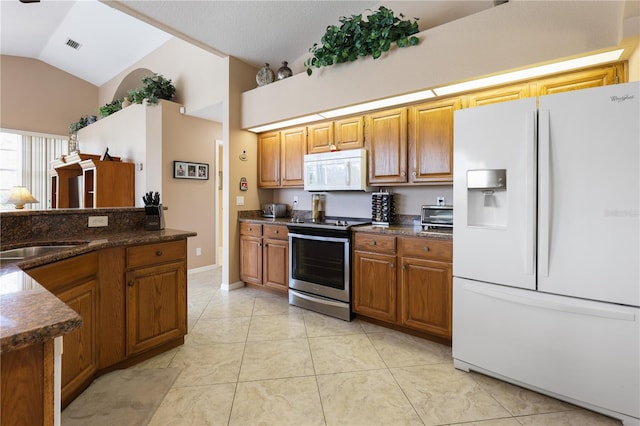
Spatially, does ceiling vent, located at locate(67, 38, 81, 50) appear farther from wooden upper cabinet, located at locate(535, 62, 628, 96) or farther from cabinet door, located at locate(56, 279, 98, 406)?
wooden upper cabinet, located at locate(535, 62, 628, 96)

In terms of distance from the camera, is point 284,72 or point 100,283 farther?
point 284,72

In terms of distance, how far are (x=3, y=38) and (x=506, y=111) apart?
794 cm

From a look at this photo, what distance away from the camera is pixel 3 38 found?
205 inches

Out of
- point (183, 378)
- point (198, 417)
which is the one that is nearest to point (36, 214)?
point (183, 378)

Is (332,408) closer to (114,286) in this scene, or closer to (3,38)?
(114,286)

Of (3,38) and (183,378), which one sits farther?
(3,38)

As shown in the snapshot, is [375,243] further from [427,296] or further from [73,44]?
[73,44]

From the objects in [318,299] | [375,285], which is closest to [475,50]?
[375,285]

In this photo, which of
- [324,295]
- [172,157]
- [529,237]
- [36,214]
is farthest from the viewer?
[172,157]

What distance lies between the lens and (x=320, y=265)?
311 cm

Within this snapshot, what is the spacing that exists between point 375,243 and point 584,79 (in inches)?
77.6

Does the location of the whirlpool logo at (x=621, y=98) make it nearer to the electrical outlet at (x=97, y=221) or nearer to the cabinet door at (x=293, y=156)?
the cabinet door at (x=293, y=156)

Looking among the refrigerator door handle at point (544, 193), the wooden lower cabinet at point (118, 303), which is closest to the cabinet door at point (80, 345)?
the wooden lower cabinet at point (118, 303)

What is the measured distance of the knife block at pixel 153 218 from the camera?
2480mm
